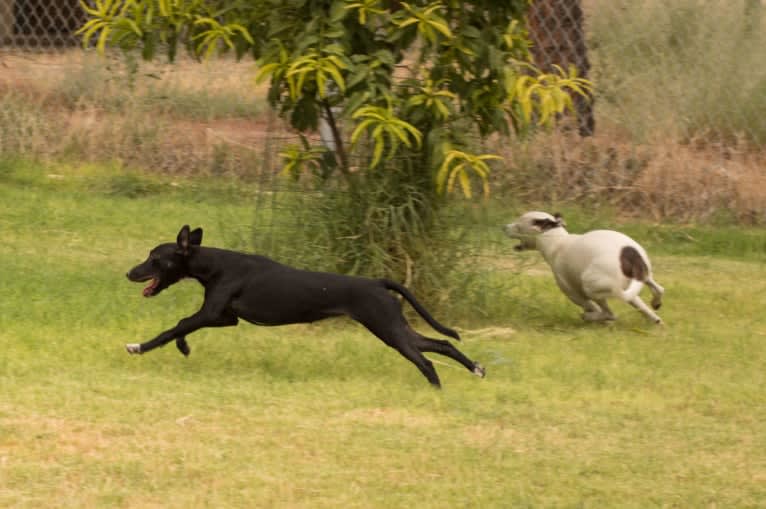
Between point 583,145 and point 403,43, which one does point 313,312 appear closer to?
point 403,43

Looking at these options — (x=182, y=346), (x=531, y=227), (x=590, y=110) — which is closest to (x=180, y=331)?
(x=182, y=346)

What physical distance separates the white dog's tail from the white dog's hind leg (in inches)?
1.1

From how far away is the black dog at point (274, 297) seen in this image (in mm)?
6441

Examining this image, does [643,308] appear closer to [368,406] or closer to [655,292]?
[655,292]

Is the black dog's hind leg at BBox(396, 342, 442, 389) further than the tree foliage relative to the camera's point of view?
No

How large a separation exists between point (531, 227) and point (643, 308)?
0.83 m

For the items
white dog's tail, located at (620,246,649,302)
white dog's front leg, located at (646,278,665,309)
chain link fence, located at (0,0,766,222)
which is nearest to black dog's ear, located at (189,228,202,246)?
white dog's tail, located at (620,246,649,302)

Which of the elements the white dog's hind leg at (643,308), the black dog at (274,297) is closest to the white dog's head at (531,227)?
the white dog's hind leg at (643,308)

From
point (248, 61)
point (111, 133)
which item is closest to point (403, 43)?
point (111, 133)

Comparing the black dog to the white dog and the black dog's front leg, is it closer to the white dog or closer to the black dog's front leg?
the black dog's front leg

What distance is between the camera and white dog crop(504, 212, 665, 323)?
26.1 feet

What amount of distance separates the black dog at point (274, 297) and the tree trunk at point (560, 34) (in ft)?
20.7

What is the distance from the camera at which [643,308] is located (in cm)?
809

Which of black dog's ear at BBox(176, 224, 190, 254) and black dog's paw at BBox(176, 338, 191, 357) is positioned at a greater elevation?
black dog's ear at BBox(176, 224, 190, 254)
